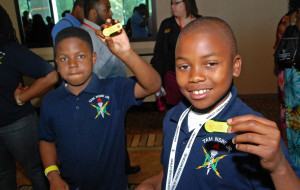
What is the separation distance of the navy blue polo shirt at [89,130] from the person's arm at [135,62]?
0.12m

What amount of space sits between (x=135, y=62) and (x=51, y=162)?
31.2 inches

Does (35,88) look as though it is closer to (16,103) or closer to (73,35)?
(16,103)

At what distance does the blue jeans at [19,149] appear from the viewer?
71.5 inches

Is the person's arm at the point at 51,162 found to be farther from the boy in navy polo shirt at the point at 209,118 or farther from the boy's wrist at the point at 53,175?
the boy in navy polo shirt at the point at 209,118

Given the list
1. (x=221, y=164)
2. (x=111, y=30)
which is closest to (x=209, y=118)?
(x=221, y=164)

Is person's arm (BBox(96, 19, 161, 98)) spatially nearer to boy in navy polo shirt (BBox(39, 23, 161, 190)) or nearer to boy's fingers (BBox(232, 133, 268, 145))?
boy in navy polo shirt (BBox(39, 23, 161, 190))

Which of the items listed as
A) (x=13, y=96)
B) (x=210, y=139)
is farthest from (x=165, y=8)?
(x=210, y=139)

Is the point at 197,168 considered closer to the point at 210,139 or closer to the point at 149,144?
the point at 210,139

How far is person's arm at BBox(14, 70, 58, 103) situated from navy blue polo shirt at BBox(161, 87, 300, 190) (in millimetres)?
1329

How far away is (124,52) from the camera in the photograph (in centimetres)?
112

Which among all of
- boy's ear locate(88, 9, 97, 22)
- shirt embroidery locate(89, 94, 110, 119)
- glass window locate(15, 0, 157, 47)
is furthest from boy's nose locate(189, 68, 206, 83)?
glass window locate(15, 0, 157, 47)

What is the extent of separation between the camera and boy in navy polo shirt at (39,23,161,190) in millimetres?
1346

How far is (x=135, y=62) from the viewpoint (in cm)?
115

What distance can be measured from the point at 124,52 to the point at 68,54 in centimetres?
46
